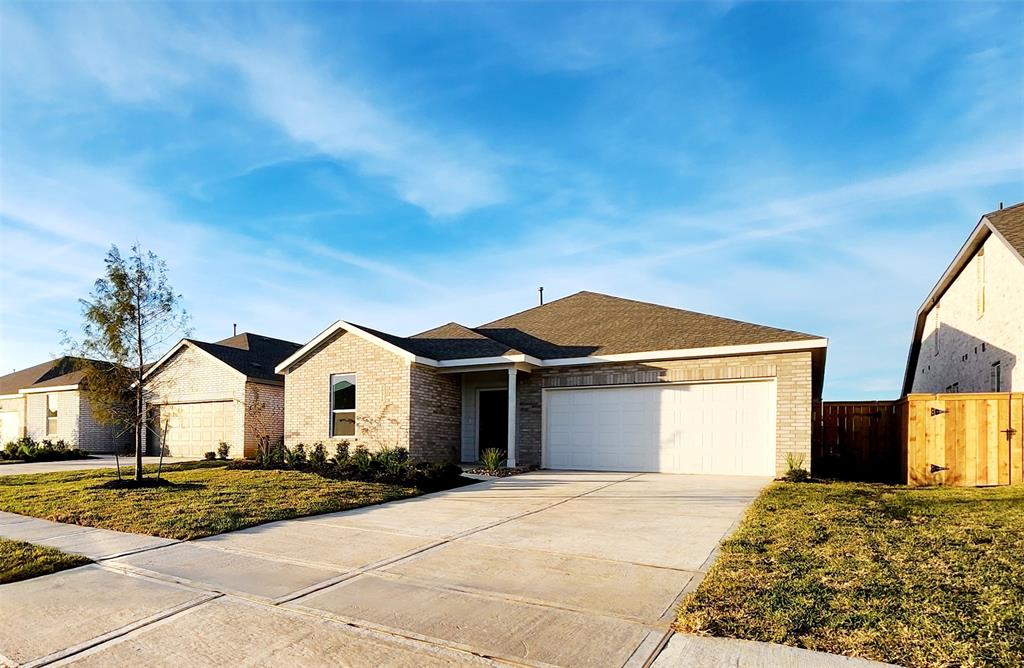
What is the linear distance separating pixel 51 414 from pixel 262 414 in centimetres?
1272

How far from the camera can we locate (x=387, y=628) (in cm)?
415

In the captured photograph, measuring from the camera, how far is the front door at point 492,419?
57.3 feet

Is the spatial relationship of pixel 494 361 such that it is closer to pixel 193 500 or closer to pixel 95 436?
pixel 193 500

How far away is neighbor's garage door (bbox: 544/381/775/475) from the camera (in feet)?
44.9

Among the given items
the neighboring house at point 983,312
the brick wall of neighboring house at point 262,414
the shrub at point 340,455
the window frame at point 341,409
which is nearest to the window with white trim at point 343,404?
the window frame at point 341,409

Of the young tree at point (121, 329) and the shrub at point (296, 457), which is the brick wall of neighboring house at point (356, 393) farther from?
the young tree at point (121, 329)

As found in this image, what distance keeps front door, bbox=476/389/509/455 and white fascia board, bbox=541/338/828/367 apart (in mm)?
2244

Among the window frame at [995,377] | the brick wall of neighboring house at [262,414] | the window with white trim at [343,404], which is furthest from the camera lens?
the brick wall of neighboring house at [262,414]

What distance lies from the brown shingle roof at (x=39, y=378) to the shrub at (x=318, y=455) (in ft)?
47.2

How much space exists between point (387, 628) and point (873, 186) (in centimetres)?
1421

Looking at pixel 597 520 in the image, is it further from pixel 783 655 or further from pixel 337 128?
pixel 337 128

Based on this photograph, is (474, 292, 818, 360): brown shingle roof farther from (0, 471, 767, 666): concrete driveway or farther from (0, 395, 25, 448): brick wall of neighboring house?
(0, 395, 25, 448): brick wall of neighboring house

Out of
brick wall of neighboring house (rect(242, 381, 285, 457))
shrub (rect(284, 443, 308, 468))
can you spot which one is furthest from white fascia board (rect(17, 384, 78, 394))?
shrub (rect(284, 443, 308, 468))

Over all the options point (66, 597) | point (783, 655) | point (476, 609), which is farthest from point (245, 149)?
point (783, 655)
